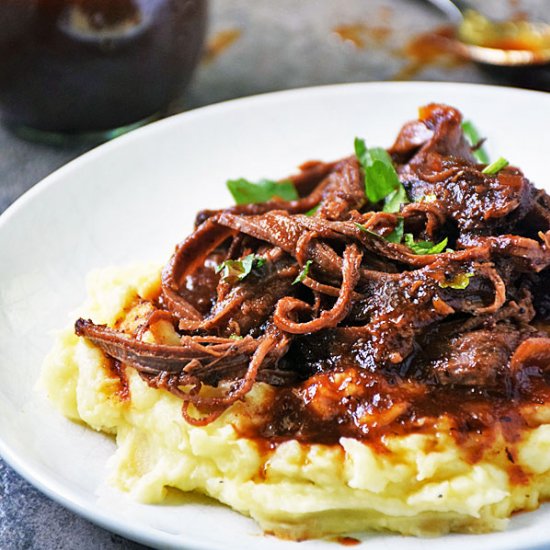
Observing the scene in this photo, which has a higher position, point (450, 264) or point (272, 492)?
point (450, 264)

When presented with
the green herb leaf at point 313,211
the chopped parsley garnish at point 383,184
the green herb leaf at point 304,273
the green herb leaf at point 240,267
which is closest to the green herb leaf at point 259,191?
the green herb leaf at point 313,211

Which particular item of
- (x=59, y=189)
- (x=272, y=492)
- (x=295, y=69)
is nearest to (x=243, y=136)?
(x=59, y=189)

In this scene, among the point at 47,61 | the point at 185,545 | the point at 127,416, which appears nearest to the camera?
the point at 185,545

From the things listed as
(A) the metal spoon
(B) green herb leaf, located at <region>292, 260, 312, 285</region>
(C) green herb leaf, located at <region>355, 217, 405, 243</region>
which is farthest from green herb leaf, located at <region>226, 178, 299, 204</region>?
(A) the metal spoon

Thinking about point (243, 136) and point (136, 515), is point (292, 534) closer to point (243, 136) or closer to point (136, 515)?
point (136, 515)

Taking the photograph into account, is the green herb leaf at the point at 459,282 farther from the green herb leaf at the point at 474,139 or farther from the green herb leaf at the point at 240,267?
the green herb leaf at the point at 474,139

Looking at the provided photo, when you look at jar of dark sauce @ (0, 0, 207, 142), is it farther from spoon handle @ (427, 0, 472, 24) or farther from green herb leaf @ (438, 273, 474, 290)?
green herb leaf @ (438, 273, 474, 290)

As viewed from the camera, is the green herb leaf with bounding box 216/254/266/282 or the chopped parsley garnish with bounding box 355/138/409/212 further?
the chopped parsley garnish with bounding box 355/138/409/212

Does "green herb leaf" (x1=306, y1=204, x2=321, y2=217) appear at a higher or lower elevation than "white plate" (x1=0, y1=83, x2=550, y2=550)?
higher

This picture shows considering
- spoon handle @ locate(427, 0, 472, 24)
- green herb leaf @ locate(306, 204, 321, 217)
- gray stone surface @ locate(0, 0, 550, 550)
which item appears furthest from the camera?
spoon handle @ locate(427, 0, 472, 24)
